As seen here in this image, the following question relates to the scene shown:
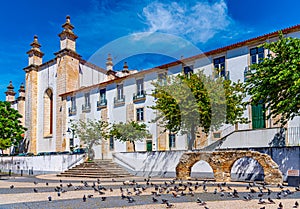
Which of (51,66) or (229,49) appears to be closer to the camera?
(229,49)

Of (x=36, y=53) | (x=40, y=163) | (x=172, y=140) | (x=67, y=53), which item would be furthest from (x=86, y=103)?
(x=36, y=53)

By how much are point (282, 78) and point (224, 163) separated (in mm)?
5099

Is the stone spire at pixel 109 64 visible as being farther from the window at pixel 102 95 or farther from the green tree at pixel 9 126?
the green tree at pixel 9 126

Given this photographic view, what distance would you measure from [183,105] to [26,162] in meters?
18.8

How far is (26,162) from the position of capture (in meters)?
31.5

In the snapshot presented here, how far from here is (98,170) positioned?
75.8 feet

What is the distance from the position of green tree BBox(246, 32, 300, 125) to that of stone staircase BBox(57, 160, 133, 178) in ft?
35.2

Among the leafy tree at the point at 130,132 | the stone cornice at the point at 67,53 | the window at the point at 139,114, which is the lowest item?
the leafy tree at the point at 130,132

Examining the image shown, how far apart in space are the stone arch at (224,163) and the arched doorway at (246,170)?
120cm

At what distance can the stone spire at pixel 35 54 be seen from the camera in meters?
44.2

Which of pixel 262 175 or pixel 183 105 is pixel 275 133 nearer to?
pixel 262 175

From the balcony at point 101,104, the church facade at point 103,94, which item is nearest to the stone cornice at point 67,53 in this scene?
the church facade at point 103,94

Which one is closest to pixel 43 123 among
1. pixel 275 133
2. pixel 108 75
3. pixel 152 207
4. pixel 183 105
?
pixel 108 75

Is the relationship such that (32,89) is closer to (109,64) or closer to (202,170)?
(109,64)
